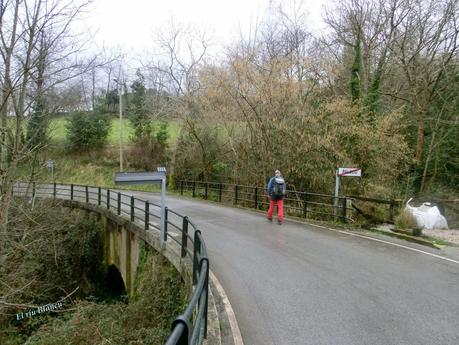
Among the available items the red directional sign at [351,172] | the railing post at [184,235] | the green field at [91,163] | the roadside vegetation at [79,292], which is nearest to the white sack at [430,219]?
the red directional sign at [351,172]

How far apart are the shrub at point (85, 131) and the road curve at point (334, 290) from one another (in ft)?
98.7

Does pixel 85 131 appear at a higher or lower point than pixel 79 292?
higher

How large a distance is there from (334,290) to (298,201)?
8.93 meters

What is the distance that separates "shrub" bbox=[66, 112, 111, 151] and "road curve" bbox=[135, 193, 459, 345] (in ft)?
98.7

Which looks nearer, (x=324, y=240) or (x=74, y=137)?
(x=324, y=240)

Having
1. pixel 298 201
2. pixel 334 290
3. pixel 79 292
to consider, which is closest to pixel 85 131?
pixel 79 292

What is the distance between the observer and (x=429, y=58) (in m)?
20.9

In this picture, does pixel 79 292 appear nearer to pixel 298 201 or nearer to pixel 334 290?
pixel 298 201

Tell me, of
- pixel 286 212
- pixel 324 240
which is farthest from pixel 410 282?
pixel 286 212

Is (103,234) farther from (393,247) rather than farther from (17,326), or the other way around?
(393,247)

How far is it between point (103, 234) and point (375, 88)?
14.9 m

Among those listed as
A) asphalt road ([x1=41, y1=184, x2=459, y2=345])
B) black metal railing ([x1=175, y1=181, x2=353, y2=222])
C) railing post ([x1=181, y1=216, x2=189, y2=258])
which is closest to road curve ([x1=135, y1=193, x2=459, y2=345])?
asphalt road ([x1=41, y1=184, x2=459, y2=345])

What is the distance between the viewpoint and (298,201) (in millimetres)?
14812

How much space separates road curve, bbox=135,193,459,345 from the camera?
4551 millimetres
